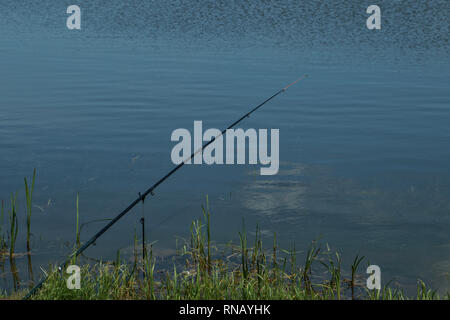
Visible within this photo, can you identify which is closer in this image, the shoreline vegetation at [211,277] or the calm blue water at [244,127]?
the shoreline vegetation at [211,277]

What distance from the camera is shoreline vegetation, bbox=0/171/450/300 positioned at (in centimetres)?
650

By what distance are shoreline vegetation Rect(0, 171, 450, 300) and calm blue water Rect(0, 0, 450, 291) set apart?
0.44 metres

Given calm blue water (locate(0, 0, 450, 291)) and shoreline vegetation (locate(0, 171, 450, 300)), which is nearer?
shoreline vegetation (locate(0, 171, 450, 300))

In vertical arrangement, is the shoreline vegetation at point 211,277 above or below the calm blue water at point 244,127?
below

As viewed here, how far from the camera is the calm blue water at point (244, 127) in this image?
958 centimetres

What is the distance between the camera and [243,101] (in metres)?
16.9

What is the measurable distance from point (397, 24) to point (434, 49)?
4.97 metres

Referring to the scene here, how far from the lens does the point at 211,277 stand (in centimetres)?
768

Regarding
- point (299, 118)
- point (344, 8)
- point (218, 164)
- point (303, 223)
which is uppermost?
point (344, 8)

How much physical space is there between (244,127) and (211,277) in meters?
7.33

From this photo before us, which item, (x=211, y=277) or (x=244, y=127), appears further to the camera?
(x=244, y=127)

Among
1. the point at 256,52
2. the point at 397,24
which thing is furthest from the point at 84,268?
the point at 397,24

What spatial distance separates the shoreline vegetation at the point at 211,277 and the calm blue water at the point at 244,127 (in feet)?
1.46
